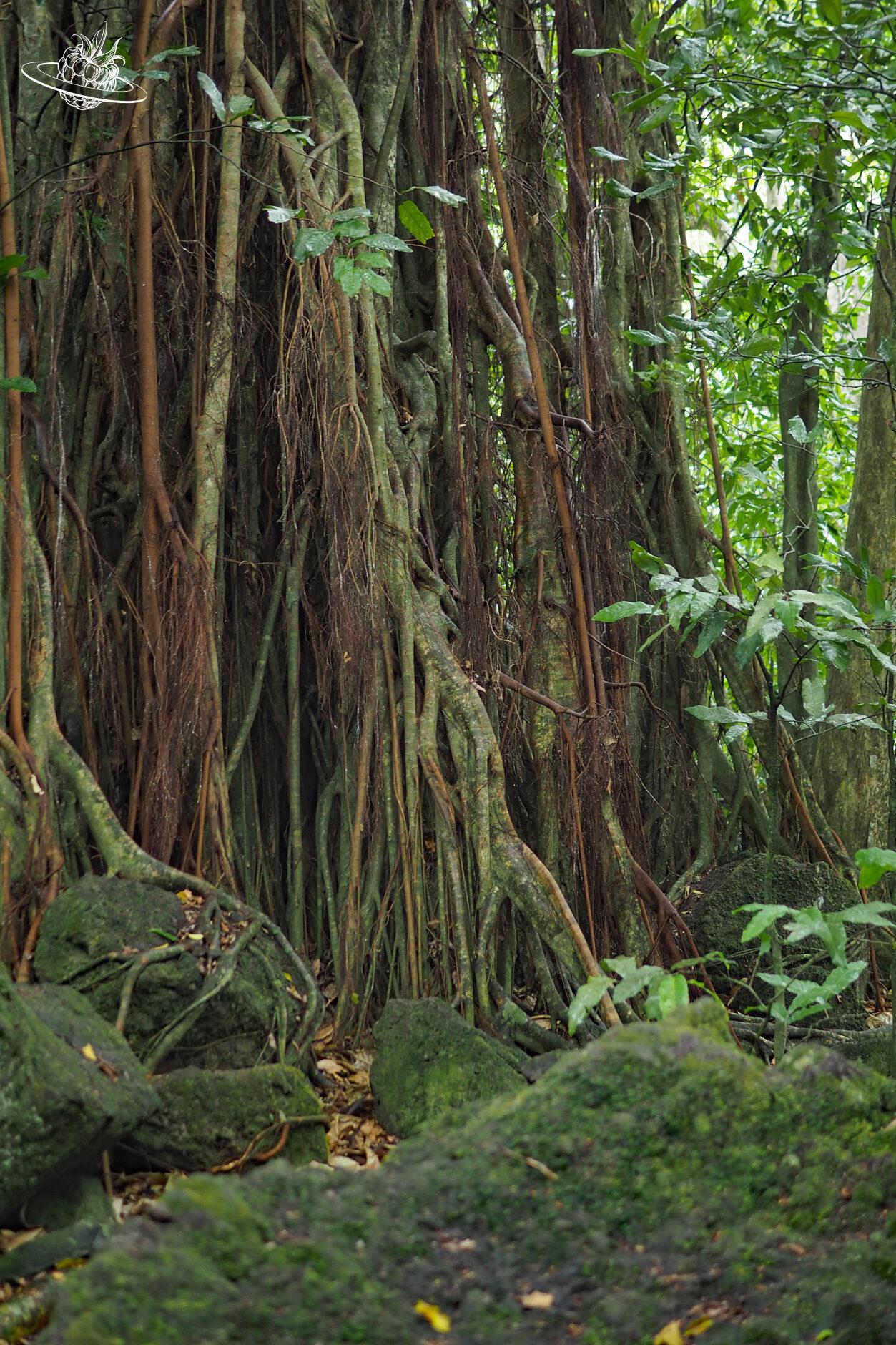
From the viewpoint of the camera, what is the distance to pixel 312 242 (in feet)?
9.30

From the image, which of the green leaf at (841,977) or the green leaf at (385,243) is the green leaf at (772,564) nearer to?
the green leaf at (841,977)

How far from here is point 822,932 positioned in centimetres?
223

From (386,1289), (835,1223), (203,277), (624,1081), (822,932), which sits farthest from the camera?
(203,277)

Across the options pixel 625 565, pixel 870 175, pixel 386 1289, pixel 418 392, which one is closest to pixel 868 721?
pixel 625 565

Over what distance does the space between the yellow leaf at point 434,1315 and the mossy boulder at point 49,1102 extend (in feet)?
2.76

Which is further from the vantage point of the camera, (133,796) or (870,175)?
(870,175)

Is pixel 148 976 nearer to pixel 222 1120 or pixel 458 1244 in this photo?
pixel 222 1120

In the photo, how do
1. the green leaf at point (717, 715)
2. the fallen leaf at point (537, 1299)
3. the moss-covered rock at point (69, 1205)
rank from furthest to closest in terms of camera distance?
the green leaf at point (717, 715), the moss-covered rock at point (69, 1205), the fallen leaf at point (537, 1299)

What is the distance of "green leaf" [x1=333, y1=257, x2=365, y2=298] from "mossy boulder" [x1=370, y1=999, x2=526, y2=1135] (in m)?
1.69

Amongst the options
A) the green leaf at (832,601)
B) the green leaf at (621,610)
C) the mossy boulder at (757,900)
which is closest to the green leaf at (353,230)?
the green leaf at (621,610)

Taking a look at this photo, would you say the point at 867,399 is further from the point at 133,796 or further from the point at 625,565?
the point at 133,796

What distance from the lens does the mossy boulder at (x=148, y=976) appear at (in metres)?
2.76

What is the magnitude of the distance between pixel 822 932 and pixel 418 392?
7.61ft
